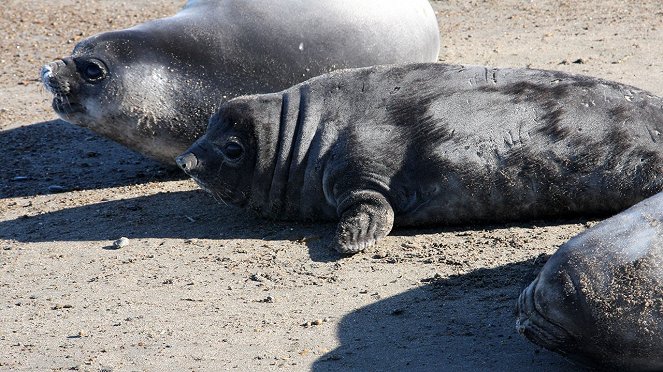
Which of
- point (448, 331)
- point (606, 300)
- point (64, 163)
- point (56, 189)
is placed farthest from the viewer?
point (64, 163)

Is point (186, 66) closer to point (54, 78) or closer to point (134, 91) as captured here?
point (134, 91)

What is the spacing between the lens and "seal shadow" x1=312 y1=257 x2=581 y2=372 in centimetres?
457

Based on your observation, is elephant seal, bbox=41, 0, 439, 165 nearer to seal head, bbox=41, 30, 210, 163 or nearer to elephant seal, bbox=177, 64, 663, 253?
seal head, bbox=41, 30, 210, 163

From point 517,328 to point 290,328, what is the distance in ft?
3.53

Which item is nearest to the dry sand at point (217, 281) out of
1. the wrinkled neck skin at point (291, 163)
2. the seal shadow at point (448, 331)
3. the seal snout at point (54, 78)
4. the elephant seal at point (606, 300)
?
the seal shadow at point (448, 331)

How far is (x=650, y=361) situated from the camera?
4109 mm

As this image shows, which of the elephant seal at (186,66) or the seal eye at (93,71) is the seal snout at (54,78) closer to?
the elephant seal at (186,66)

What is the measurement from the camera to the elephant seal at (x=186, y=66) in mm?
7969

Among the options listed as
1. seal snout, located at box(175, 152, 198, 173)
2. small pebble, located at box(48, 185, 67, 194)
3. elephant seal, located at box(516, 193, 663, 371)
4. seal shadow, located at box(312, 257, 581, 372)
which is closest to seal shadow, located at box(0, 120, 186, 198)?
small pebble, located at box(48, 185, 67, 194)

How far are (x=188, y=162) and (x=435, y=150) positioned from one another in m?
1.44

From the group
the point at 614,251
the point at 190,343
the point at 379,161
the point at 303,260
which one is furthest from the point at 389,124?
the point at 614,251

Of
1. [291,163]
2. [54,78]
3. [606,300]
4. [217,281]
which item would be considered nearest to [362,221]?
[291,163]

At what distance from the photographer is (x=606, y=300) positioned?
4.13 meters

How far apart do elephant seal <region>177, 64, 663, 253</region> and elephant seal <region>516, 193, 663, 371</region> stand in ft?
5.45
